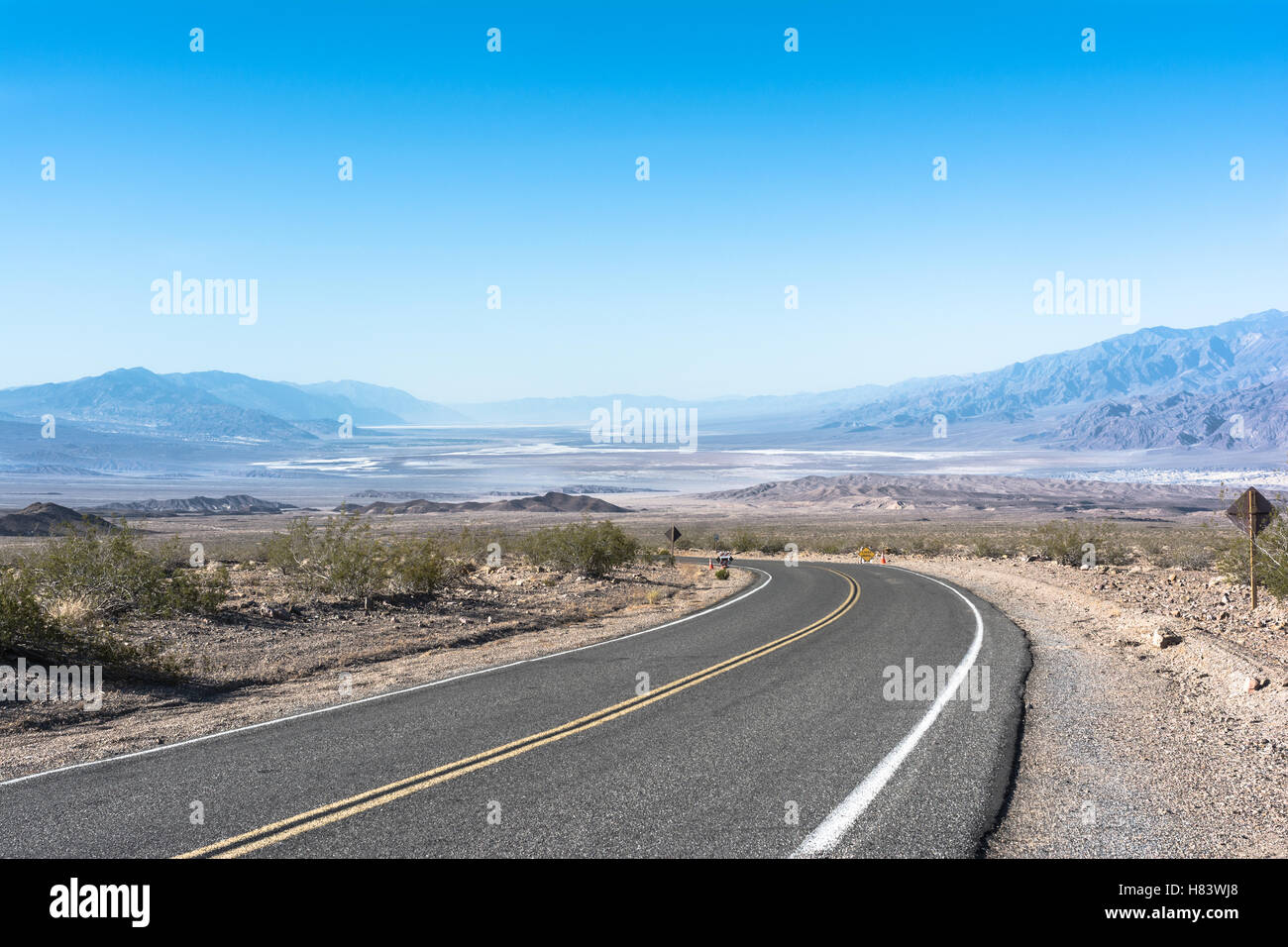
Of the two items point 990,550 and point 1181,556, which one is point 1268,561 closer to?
point 1181,556

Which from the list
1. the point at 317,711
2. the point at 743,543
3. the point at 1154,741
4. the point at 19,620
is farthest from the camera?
the point at 743,543

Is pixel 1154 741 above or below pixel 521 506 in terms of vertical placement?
above

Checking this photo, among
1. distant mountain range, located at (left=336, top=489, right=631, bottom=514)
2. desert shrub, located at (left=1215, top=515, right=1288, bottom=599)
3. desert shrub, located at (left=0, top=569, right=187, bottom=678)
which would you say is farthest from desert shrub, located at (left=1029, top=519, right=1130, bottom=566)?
distant mountain range, located at (left=336, top=489, right=631, bottom=514)

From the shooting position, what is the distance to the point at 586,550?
2633cm

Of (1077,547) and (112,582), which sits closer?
(112,582)

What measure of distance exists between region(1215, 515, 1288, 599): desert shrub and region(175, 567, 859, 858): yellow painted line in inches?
480

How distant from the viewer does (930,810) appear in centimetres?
597

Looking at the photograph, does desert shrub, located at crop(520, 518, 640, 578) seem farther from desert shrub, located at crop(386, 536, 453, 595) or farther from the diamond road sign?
the diamond road sign

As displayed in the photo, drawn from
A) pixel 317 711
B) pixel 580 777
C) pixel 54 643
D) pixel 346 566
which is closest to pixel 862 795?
pixel 580 777

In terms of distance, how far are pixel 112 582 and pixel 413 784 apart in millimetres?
11774

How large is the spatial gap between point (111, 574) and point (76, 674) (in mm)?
5013

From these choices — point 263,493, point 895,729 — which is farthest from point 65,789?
point 263,493
